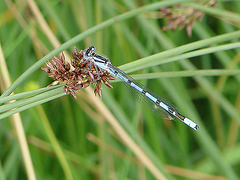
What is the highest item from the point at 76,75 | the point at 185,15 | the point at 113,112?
the point at 113,112

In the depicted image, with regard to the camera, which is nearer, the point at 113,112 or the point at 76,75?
the point at 76,75

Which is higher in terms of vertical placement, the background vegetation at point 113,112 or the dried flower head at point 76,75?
the background vegetation at point 113,112

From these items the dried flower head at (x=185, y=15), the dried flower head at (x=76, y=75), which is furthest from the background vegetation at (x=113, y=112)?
the dried flower head at (x=76, y=75)

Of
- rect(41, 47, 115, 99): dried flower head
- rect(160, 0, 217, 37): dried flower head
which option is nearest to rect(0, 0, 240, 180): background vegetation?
rect(160, 0, 217, 37): dried flower head

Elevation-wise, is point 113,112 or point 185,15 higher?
point 113,112

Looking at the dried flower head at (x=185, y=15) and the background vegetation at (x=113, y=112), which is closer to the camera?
the dried flower head at (x=185, y=15)

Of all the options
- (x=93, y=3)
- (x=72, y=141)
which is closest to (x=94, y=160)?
(x=72, y=141)

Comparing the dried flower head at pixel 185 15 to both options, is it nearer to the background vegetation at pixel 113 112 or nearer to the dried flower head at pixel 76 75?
the background vegetation at pixel 113 112

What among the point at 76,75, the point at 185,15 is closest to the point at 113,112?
the point at 185,15

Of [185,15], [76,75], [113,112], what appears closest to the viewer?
[76,75]

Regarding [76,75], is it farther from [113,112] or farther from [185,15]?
[113,112]

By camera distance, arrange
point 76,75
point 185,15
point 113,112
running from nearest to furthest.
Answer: point 76,75 < point 185,15 < point 113,112
